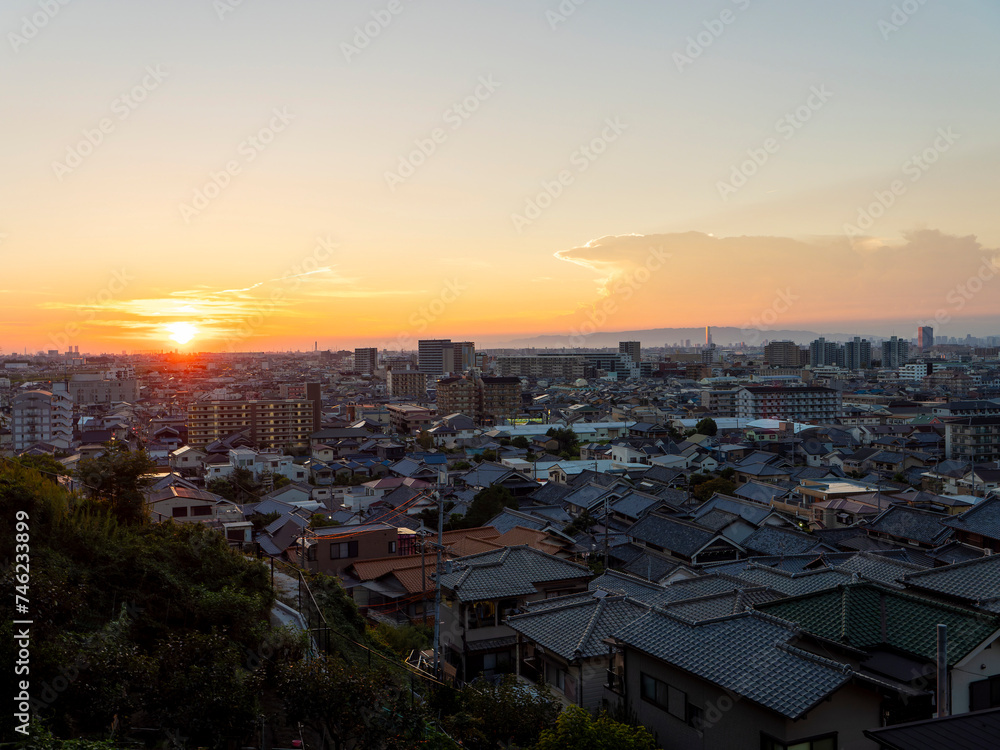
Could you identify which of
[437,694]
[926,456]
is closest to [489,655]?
[437,694]

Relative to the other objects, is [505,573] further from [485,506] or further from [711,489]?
[711,489]

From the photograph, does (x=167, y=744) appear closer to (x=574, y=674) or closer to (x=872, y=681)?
(x=574, y=674)

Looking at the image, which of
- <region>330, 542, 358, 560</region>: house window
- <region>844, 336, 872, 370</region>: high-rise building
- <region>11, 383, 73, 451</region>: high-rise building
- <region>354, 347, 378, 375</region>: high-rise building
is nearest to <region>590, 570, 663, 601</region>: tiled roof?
<region>330, 542, 358, 560</region>: house window

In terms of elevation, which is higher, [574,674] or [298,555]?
[574,674]

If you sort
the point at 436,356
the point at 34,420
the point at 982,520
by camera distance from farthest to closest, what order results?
1. the point at 436,356
2. the point at 34,420
3. the point at 982,520

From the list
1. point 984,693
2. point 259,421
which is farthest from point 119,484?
point 259,421

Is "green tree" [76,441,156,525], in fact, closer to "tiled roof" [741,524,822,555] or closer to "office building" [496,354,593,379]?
"tiled roof" [741,524,822,555]
